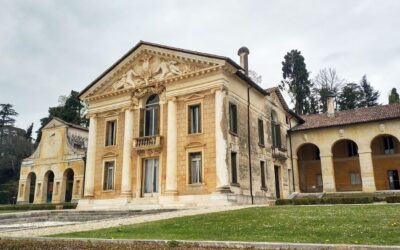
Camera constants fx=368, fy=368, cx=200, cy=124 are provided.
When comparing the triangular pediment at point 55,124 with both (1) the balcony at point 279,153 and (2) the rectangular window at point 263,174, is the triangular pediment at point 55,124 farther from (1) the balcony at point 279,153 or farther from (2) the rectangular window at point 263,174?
(2) the rectangular window at point 263,174

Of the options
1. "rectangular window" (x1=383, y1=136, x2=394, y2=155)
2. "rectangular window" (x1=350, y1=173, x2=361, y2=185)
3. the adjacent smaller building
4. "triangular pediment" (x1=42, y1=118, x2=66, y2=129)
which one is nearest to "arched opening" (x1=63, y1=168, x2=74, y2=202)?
the adjacent smaller building

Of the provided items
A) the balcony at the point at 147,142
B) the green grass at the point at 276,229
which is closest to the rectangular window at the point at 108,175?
the balcony at the point at 147,142

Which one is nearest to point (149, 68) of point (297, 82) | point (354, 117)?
point (354, 117)

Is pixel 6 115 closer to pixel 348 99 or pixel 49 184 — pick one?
pixel 49 184

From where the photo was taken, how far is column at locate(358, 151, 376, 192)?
103 feet

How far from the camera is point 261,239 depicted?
927 cm

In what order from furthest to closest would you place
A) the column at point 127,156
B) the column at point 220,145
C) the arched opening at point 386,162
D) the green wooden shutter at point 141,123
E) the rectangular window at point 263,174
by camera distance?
the arched opening at point 386,162, the rectangular window at point 263,174, the green wooden shutter at point 141,123, the column at point 127,156, the column at point 220,145

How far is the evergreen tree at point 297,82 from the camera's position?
186 ft

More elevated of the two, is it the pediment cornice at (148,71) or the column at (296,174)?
the pediment cornice at (148,71)

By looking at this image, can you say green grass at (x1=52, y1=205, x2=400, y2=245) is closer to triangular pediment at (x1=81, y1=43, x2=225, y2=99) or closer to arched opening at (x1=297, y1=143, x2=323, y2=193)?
triangular pediment at (x1=81, y1=43, x2=225, y2=99)

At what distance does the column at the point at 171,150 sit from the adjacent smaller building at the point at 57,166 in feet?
61.4

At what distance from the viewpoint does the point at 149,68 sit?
27688mm

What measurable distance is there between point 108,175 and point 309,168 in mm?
20666

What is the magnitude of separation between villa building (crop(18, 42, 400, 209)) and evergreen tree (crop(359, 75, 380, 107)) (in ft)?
93.5
